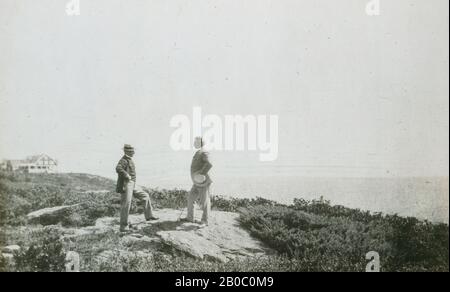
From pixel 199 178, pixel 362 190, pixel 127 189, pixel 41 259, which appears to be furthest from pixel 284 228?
pixel 41 259

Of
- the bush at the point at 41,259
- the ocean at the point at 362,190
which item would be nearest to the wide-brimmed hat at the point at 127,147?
the ocean at the point at 362,190

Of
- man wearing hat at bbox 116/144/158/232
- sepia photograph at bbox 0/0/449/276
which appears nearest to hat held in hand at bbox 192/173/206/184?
sepia photograph at bbox 0/0/449/276

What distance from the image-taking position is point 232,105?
31.1ft

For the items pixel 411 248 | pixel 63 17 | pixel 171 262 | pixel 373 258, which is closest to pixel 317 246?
pixel 373 258

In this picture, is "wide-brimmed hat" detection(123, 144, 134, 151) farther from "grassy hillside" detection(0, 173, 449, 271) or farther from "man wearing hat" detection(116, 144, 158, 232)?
"grassy hillside" detection(0, 173, 449, 271)

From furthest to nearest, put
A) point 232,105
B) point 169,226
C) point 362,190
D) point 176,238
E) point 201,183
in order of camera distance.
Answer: point 362,190, point 232,105, point 201,183, point 169,226, point 176,238

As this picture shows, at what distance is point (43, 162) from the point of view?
9531 mm

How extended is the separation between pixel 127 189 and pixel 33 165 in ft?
7.26

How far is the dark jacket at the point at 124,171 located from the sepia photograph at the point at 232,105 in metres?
0.20

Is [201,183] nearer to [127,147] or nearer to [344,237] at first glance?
[127,147]

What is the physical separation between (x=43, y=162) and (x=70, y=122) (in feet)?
3.27

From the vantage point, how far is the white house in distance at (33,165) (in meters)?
9.47

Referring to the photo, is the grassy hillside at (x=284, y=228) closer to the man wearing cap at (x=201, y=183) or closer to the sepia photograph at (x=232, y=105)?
the sepia photograph at (x=232, y=105)

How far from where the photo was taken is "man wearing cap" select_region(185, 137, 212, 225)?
9.07 m
